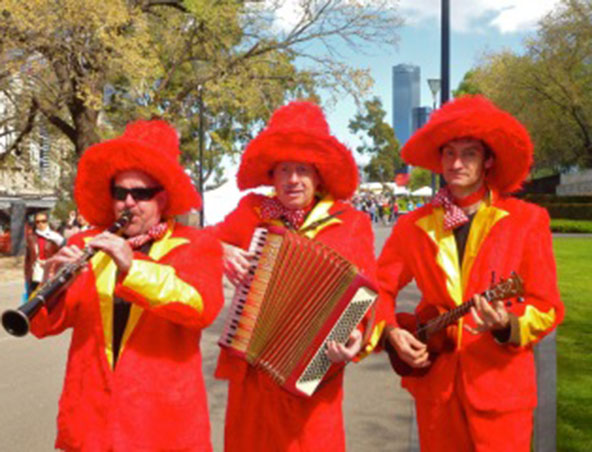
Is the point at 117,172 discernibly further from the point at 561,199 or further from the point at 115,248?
the point at 561,199

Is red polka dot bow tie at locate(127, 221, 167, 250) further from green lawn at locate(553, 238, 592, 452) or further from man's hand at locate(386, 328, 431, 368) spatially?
green lawn at locate(553, 238, 592, 452)

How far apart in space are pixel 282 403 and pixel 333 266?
724mm

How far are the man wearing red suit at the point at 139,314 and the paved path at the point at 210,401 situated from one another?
252cm

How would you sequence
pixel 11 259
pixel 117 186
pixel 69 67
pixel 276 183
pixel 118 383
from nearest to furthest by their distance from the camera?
pixel 118 383
pixel 117 186
pixel 276 183
pixel 69 67
pixel 11 259

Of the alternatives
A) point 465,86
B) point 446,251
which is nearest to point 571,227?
point 446,251

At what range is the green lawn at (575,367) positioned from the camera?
4938mm

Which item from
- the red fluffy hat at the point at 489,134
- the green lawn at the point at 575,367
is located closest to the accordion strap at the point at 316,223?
the red fluffy hat at the point at 489,134

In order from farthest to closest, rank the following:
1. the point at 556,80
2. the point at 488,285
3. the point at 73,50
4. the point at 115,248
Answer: the point at 556,80
the point at 73,50
the point at 488,285
the point at 115,248

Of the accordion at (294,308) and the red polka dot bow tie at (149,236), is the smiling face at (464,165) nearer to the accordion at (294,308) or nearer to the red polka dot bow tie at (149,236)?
the accordion at (294,308)

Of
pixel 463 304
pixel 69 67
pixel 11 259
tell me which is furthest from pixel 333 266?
pixel 11 259

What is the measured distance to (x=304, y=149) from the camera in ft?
10.3

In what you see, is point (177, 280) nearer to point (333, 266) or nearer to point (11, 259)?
point (333, 266)

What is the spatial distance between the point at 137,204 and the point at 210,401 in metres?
3.70

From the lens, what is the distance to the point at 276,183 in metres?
3.26
